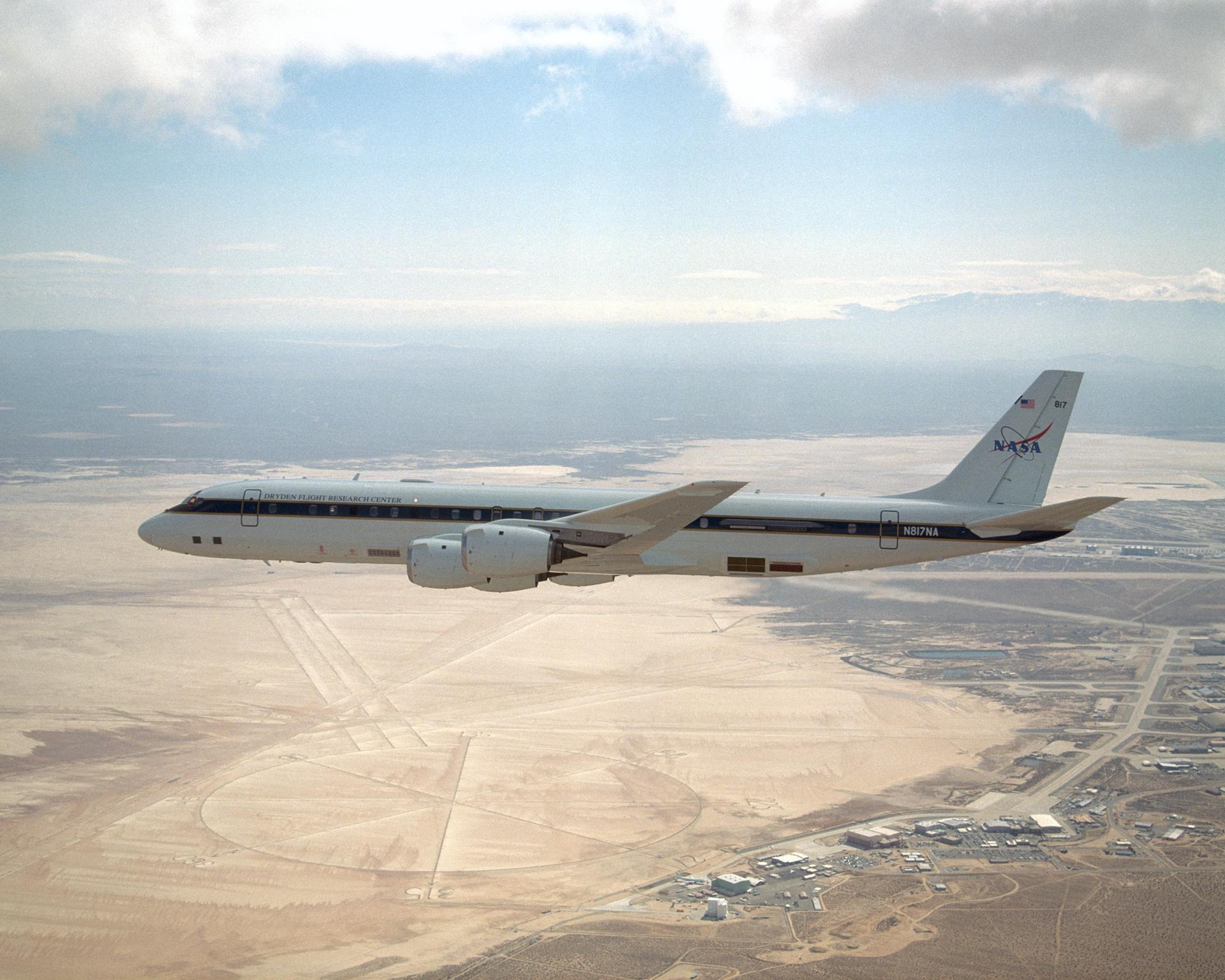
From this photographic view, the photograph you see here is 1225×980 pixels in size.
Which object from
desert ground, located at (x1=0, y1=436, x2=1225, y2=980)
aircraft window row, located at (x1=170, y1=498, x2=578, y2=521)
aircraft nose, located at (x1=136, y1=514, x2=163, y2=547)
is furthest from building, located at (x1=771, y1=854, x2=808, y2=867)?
aircraft nose, located at (x1=136, y1=514, x2=163, y2=547)

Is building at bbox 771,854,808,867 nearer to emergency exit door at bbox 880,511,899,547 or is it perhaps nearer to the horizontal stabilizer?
emergency exit door at bbox 880,511,899,547

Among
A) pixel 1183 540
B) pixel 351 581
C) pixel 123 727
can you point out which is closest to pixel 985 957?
pixel 123 727

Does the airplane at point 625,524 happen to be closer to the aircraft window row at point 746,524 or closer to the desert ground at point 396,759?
the aircraft window row at point 746,524

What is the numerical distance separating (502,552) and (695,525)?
878 centimetres

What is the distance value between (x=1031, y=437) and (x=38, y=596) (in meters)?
126

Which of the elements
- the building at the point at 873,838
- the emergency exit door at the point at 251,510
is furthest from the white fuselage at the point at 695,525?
the building at the point at 873,838

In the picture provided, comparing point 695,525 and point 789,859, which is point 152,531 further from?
point 789,859

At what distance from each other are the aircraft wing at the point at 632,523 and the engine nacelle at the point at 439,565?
3.79 m

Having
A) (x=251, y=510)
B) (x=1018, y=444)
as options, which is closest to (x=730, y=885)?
(x=1018, y=444)

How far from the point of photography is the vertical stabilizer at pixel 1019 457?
158 feet

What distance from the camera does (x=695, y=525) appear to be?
1796 inches

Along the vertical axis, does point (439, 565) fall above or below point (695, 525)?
below

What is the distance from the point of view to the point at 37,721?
9056cm

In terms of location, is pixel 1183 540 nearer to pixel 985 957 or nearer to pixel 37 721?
pixel 985 957
